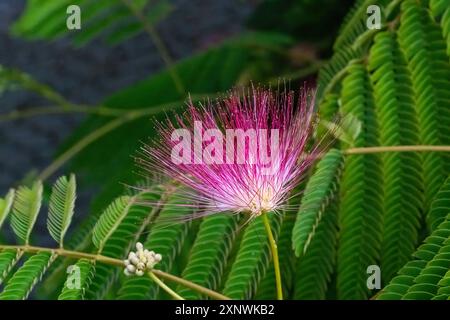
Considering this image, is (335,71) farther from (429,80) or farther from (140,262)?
(140,262)

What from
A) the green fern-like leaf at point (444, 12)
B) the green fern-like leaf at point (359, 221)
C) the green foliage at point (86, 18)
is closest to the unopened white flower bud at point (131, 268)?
the green fern-like leaf at point (359, 221)

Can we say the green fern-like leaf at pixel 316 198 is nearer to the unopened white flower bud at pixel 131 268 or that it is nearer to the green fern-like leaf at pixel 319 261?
the green fern-like leaf at pixel 319 261

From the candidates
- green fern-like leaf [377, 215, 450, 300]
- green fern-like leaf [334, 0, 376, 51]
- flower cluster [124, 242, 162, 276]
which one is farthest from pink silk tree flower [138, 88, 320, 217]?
green fern-like leaf [334, 0, 376, 51]

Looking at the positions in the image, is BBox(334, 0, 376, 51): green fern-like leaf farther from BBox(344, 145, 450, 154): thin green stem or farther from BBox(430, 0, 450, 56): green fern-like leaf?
BBox(344, 145, 450, 154): thin green stem

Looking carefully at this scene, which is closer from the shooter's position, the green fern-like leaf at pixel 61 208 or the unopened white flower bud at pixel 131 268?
the unopened white flower bud at pixel 131 268

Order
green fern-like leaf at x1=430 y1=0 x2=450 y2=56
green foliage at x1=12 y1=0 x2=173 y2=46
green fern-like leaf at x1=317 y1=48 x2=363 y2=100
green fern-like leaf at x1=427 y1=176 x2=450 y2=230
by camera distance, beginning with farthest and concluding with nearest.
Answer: green foliage at x1=12 y1=0 x2=173 y2=46 → green fern-like leaf at x1=317 y1=48 x2=363 y2=100 → green fern-like leaf at x1=430 y1=0 x2=450 y2=56 → green fern-like leaf at x1=427 y1=176 x2=450 y2=230

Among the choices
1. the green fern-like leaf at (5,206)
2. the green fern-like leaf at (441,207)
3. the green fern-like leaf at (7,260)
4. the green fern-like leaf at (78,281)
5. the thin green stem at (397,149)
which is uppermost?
the thin green stem at (397,149)

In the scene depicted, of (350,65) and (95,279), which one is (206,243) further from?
(350,65)
